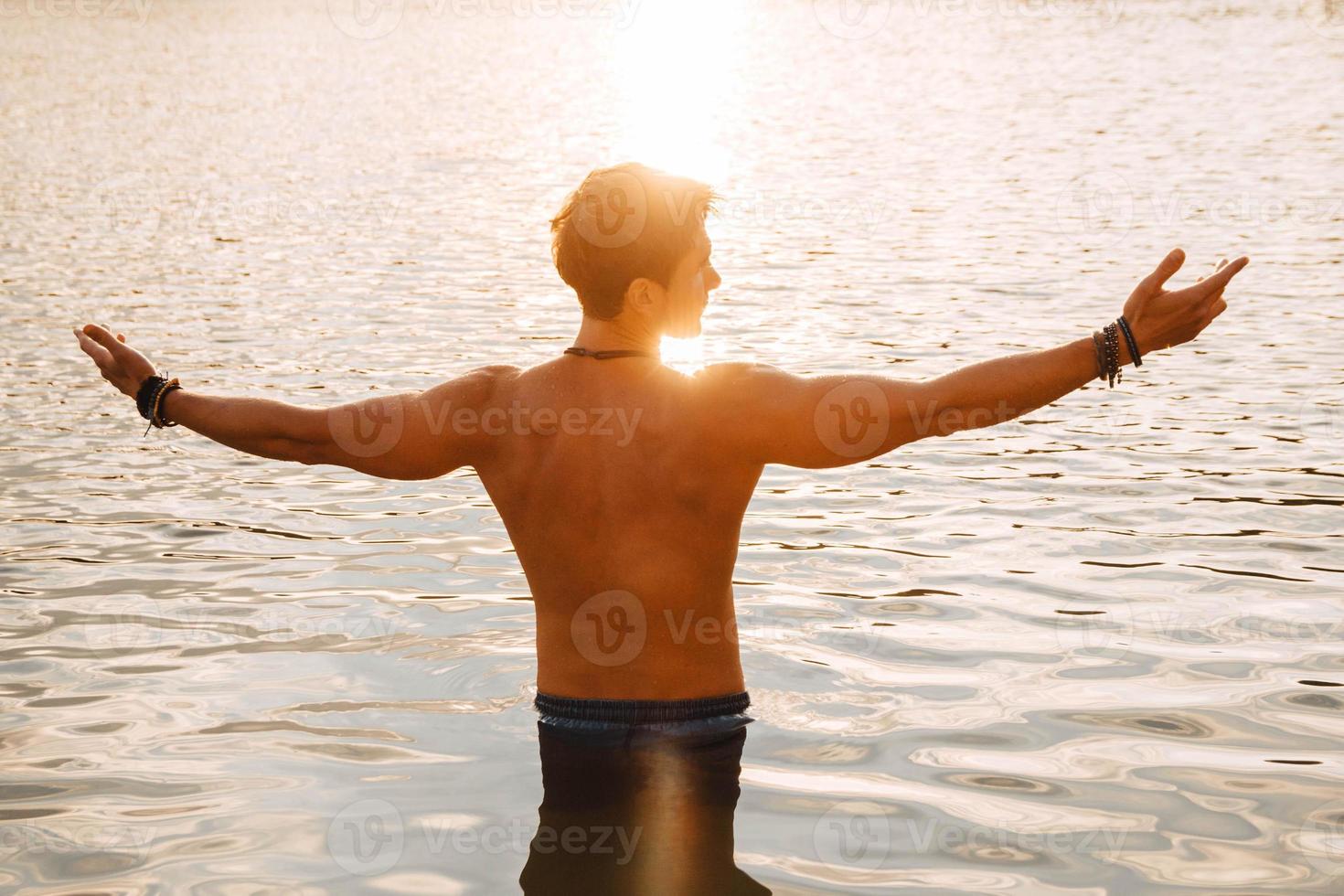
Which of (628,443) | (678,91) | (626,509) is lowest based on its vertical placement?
(626,509)

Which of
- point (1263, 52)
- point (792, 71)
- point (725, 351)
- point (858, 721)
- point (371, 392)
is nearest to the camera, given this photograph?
point (858, 721)

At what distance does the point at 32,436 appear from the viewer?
10.7 meters

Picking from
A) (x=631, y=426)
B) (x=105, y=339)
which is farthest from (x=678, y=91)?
(x=631, y=426)

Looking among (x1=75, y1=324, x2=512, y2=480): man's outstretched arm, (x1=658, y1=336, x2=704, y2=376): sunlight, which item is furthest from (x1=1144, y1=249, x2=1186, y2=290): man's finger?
(x1=658, y1=336, x2=704, y2=376): sunlight

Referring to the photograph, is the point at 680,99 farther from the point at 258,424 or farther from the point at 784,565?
the point at 258,424

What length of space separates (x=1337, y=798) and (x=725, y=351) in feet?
28.2

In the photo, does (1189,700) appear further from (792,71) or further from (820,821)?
(792,71)

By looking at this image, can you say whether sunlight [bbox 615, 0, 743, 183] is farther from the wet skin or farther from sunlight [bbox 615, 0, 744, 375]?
the wet skin

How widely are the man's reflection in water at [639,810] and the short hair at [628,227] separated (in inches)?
55.3

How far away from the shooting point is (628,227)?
4.50 meters

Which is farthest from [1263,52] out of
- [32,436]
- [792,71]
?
[32,436]

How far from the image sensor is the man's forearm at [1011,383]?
4.21 metres

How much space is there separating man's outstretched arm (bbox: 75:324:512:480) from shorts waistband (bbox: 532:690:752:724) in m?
0.88

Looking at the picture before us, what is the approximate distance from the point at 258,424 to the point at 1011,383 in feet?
7.15
